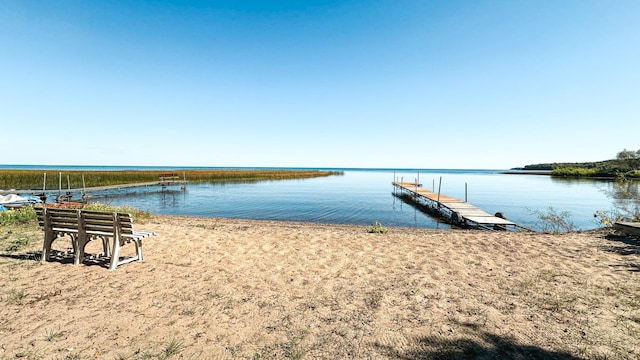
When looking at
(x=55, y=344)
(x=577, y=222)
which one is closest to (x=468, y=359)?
(x=55, y=344)

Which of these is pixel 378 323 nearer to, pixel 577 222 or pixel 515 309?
pixel 515 309

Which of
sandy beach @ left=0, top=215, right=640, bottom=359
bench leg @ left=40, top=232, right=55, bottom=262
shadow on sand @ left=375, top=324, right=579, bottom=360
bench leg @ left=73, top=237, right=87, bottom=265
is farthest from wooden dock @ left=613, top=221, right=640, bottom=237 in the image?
bench leg @ left=40, top=232, right=55, bottom=262

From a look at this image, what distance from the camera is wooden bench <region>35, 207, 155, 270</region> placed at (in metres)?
5.79

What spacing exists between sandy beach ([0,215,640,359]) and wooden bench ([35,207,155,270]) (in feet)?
1.25

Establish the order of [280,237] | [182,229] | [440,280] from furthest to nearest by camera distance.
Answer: [182,229]
[280,237]
[440,280]

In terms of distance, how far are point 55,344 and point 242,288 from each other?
8.03 ft

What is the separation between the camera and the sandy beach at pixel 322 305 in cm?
329

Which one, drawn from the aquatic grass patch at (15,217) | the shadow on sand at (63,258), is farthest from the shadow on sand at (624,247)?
the aquatic grass patch at (15,217)

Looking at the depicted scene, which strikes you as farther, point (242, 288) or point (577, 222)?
point (577, 222)

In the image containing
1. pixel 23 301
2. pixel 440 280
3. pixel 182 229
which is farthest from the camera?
pixel 182 229

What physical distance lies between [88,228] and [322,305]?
535 cm

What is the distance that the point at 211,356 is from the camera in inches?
123

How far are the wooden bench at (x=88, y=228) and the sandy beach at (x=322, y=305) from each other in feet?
1.25

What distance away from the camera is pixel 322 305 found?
174 inches
